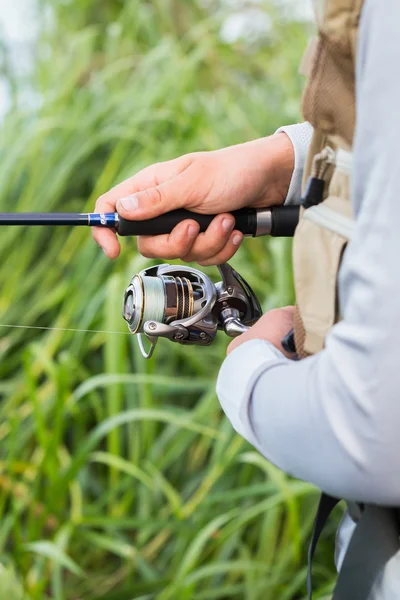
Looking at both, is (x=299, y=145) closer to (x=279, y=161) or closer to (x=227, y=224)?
(x=279, y=161)

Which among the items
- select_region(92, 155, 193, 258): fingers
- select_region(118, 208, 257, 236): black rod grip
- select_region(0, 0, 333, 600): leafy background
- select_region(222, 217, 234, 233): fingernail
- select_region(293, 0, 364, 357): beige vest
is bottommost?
select_region(0, 0, 333, 600): leafy background

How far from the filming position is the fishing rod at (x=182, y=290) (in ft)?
3.71

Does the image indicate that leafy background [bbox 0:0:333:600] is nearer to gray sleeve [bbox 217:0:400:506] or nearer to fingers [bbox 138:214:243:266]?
fingers [bbox 138:214:243:266]

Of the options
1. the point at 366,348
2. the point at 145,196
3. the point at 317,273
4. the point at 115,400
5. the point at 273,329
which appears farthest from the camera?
the point at 115,400

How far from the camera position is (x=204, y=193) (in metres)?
1.18

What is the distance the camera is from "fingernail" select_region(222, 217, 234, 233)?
1.19 m

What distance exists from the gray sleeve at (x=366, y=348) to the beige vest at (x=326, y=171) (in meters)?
0.05

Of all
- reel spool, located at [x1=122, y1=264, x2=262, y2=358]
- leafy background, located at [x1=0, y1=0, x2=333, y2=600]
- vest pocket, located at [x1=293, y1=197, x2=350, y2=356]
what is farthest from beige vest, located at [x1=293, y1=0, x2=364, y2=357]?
leafy background, located at [x1=0, y1=0, x2=333, y2=600]

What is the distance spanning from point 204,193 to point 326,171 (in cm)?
32

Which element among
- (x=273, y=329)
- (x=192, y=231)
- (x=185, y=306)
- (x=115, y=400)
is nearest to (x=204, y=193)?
(x=192, y=231)

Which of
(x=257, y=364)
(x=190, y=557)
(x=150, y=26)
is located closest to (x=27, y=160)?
(x=150, y=26)

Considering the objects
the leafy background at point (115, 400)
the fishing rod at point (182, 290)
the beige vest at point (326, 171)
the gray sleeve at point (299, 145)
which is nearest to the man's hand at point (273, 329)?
the beige vest at point (326, 171)

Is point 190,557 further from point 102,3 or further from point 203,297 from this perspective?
point 102,3

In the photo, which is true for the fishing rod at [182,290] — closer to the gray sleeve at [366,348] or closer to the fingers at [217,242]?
the fingers at [217,242]
